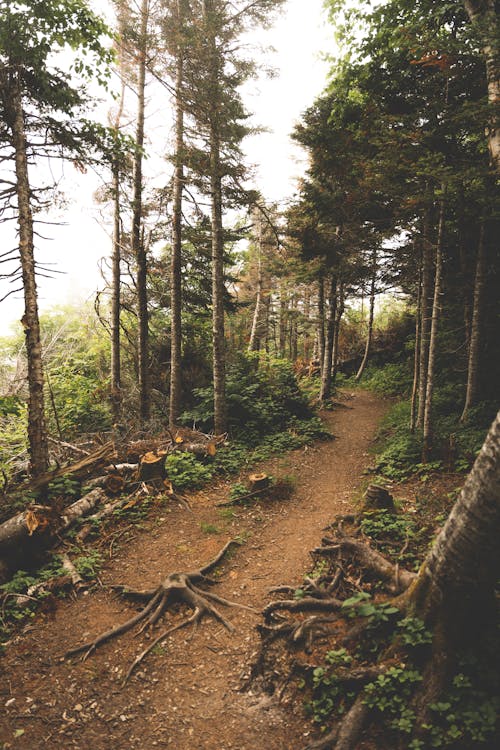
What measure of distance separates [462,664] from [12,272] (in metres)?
8.19

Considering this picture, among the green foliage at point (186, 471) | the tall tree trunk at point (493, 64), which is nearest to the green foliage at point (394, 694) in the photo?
the green foliage at point (186, 471)

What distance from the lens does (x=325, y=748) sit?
2.97 meters

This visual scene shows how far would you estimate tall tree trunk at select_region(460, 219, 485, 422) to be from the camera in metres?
8.77

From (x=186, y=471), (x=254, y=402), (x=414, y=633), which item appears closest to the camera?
(x=414, y=633)

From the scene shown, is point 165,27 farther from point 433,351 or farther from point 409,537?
point 409,537

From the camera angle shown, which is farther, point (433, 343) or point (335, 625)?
point (433, 343)

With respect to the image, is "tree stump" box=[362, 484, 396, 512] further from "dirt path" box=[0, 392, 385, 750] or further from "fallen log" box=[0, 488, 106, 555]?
"fallen log" box=[0, 488, 106, 555]

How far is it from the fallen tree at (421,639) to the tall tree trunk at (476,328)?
6.73m

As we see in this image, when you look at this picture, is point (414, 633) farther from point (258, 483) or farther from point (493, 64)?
point (493, 64)

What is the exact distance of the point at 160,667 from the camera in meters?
Result: 4.09

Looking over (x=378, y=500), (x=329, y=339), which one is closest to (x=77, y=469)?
(x=378, y=500)

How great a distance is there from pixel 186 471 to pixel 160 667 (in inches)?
190

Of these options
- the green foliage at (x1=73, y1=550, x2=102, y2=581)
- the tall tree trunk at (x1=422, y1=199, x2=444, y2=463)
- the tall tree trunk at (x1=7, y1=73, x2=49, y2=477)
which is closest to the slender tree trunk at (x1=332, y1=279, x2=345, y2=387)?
the tall tree trunk at (x1=422, y1=199, x2=444, y2=463)

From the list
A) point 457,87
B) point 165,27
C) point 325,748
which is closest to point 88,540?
point 325,748
